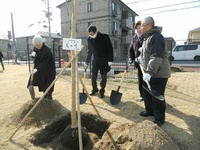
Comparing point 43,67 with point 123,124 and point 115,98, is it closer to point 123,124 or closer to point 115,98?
point 115,98

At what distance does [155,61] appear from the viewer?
106 inches

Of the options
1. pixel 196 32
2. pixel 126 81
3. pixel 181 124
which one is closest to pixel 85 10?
pixel 196 32

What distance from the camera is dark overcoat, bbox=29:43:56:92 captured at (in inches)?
162

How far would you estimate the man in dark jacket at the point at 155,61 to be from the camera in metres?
2.70

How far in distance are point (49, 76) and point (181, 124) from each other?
9.38 feet

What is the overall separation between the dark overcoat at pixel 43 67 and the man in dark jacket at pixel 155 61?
2160 millimetres

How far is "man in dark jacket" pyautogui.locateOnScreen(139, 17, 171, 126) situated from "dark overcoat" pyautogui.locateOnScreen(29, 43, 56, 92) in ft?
7.09

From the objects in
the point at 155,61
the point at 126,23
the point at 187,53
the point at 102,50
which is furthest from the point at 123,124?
the point at 126,23

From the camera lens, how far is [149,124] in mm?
2469

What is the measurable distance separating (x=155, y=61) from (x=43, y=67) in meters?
2.51

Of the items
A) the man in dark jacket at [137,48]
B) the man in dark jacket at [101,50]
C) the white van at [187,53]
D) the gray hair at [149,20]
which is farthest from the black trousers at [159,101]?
the white van at [187,53]

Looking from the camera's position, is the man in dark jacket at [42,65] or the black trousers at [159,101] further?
the man in dark jacket at [42,65]

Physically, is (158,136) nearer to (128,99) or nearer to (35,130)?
(35,130)

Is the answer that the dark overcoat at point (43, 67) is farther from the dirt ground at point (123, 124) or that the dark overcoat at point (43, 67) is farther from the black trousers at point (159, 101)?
the black trousers at point (159, 101)
